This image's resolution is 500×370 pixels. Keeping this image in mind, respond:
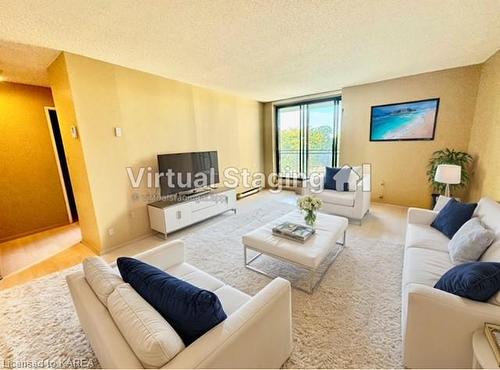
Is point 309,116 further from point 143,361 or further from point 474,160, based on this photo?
point 143,361

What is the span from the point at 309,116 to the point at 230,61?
3.22 meters

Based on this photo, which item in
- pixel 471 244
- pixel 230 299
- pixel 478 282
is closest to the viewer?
pixel 478 282

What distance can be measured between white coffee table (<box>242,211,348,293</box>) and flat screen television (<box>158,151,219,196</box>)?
5.77ft

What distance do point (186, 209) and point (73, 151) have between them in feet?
5.52

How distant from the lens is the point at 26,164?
3.62 m

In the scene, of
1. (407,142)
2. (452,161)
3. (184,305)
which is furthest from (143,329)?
(407,142)

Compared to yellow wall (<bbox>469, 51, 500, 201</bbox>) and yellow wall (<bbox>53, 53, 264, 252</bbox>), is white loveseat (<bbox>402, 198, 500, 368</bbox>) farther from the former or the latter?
yellow wall (<bbox>53, 53, 264, 252</bbox>)

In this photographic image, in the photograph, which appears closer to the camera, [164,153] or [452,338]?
[452,338]

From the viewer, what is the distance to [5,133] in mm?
3391

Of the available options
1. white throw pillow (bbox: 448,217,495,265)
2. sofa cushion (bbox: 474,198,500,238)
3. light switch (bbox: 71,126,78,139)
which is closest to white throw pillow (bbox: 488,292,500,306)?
white throw pillow (bbox: 448,217,495,265)

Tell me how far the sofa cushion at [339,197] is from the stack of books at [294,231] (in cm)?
152

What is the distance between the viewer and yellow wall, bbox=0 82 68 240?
11.2ft

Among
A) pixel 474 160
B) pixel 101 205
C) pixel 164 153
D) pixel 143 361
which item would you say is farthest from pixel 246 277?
pixel 474 160

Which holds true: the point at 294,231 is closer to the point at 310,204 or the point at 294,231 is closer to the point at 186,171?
the point at 310,204
